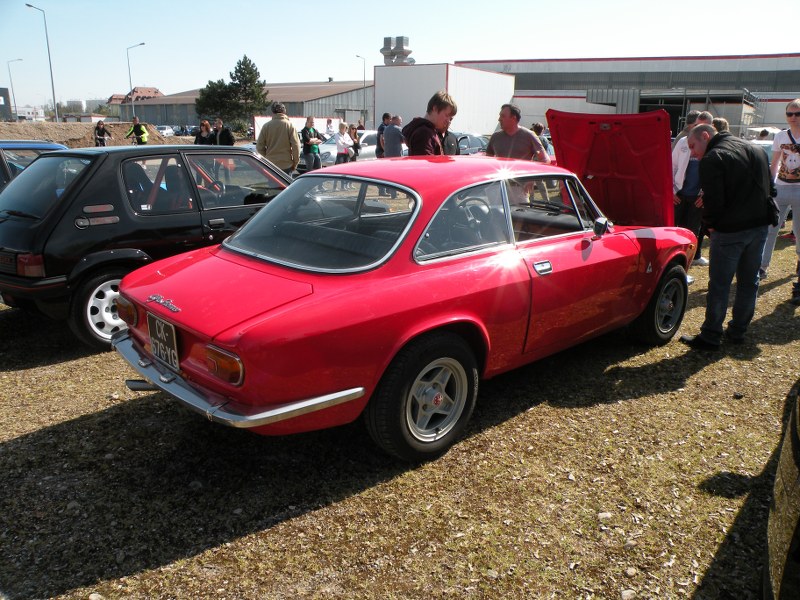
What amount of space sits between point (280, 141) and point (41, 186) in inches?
187

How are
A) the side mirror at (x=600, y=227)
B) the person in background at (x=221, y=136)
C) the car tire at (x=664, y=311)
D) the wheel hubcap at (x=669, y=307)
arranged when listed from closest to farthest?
the side mirror at (x=600, y=227), the car tire at (x=664, y=311), the wheel hubcap at (x=669, y=307), the person in background at (x=221, y=136)

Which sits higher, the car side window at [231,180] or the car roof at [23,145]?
the car roof at [23,145]

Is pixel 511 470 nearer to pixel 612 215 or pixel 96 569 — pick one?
pixel 96 569

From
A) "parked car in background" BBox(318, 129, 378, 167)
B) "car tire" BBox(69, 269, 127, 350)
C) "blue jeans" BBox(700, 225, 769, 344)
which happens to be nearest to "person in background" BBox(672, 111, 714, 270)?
"blue jeans" BBox(700, 225, 769, 344)

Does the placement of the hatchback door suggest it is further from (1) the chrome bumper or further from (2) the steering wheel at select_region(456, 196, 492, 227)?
(2) the steering wheel at select_region(456, 196, 492, 227)

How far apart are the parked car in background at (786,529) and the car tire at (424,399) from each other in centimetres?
158

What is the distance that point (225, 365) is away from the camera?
275 cm

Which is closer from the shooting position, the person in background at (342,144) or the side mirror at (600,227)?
the side mirror at (600,227)

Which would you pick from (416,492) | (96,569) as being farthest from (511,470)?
(96,569)

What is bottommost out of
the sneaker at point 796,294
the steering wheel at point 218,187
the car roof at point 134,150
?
the sneaker at point 796,294

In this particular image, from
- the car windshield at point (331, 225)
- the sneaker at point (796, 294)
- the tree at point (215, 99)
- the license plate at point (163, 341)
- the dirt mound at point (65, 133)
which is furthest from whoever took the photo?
the tree at point (215, 99)

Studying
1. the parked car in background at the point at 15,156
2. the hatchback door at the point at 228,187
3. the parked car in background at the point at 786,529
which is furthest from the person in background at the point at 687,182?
the parked car in background at the point at 15,156

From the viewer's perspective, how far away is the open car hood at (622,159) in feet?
16.3

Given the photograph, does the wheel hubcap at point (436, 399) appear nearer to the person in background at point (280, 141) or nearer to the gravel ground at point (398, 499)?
the gravel ground at point (398, 499)
